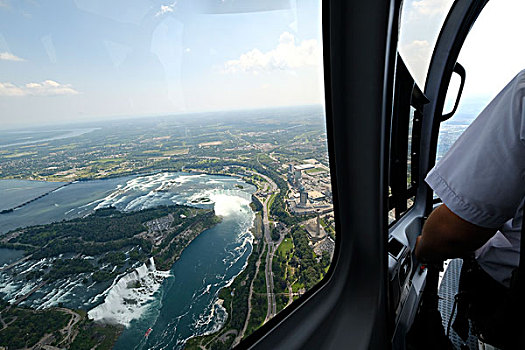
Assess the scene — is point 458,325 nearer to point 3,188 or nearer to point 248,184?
point 248,184

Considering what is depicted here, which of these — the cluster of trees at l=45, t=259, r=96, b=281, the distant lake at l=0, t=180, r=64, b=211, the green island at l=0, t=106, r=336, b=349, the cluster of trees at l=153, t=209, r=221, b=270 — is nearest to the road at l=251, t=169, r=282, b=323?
the green island at l=0, t=106, r=336, b=349

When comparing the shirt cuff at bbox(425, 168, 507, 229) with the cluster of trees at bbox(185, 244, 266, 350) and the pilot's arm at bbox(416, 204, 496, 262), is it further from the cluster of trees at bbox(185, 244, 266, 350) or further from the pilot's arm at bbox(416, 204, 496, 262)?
the cluster of trees at bbox(185, 244, 266, 350)

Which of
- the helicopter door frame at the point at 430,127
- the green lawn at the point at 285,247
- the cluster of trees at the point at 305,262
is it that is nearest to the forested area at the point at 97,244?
the green lawn at the point at 285,247

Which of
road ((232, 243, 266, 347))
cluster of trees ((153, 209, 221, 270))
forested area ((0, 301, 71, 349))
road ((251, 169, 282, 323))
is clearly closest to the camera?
forested area ((0, 301, 71, 349))

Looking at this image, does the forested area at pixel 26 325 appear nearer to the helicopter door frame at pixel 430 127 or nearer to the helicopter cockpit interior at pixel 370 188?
the helicopter cockpit interior at pixel 370 188

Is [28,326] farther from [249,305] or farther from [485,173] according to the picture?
→ [485,173]

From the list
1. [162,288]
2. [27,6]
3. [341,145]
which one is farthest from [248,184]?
[27,6]
